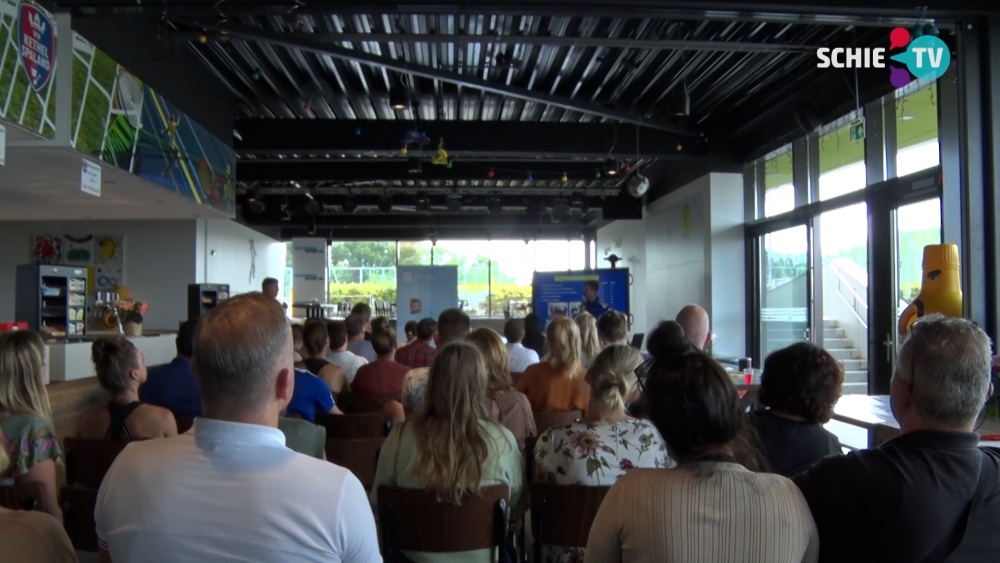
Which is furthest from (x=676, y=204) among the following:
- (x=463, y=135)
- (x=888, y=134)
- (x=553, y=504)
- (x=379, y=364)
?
(x=553, y=504)

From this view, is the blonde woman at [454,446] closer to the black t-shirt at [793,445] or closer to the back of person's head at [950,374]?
the black t-shirt at [793,445]

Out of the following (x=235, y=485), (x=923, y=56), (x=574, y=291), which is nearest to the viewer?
(x=235, y=485)

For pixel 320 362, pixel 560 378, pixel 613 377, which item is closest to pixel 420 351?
pixel 320 362

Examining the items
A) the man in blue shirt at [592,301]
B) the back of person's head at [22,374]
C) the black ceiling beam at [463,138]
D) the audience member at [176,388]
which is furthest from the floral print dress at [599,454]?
the man in blue shirt at [592,301]

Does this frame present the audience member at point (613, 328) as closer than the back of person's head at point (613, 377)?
No

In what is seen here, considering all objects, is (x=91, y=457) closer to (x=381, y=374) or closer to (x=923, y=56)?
(x=381, y=374)

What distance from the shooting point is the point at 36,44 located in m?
4.45

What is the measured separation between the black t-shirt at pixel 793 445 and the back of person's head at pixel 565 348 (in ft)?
6.14

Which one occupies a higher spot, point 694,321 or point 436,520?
point 694,321

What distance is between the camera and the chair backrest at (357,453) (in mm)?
3611

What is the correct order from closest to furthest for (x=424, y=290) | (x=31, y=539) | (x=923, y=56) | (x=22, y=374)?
1. (x=31, y=539)
2. (x=22, y=374)
3. (x=923, y=56)
4. (x=424, y=290)

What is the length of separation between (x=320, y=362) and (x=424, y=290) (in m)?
8.55

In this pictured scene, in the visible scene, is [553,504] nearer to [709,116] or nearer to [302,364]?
[302,364]

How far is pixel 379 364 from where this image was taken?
182 inches
